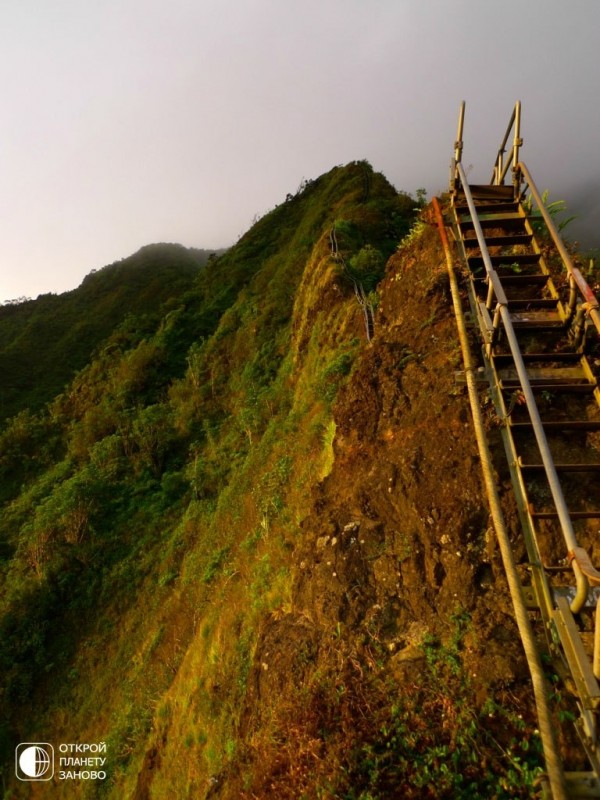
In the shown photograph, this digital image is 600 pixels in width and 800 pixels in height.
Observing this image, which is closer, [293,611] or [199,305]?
[293,611]

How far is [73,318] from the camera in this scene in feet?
112

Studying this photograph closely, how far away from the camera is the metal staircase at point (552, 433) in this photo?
109 inches

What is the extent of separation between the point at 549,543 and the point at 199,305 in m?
22.9

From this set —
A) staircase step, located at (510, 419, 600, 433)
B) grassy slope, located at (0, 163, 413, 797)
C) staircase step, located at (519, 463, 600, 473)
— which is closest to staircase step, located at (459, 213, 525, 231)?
grassy slope, located at (0, 163, 413, 797)

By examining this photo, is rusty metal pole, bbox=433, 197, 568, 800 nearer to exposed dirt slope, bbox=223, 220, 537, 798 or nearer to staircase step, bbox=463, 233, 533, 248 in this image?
exposed dirt slope, bbox=223, 220, 537, 798

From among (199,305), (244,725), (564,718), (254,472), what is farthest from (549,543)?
(199,305)

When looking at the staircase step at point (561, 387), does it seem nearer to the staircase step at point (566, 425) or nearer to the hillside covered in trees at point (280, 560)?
the staircase step at point (566, 425)

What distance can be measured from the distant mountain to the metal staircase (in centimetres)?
2311

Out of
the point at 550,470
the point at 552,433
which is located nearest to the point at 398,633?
the point at 550,470

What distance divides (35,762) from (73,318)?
Result: 102 ft

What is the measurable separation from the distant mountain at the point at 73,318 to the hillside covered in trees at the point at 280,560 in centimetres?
596

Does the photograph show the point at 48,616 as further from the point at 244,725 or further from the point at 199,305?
the point at 199,305

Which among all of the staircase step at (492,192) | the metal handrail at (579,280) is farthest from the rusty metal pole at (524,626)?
the staircase step at (492,192)

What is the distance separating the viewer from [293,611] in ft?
15.9
